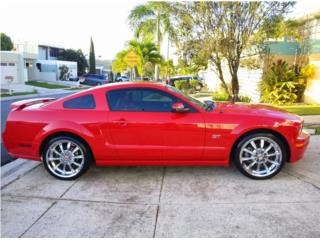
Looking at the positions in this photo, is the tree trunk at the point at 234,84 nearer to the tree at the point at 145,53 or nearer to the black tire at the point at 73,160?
the black tire at the point at 73,160

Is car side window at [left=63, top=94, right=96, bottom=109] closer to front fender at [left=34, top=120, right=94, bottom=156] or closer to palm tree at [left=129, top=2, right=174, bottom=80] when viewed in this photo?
front fender at [left=34, top=120, right=94, bottom=156]

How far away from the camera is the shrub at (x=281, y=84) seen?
12.3 m

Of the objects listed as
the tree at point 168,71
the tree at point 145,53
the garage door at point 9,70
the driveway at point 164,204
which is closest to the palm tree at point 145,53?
the tree at point 145,53

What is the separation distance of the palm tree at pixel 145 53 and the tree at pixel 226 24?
12085 millimetres

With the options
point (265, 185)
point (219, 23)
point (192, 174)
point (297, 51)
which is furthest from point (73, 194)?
point (297, 51)

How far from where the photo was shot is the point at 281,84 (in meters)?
12.3

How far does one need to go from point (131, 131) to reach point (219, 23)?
638 centimetres

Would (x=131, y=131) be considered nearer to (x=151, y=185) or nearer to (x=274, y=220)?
(x=151, y=185)

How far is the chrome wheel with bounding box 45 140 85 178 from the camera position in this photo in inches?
170

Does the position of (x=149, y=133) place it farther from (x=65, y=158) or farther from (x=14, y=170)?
(x=14, y=170)

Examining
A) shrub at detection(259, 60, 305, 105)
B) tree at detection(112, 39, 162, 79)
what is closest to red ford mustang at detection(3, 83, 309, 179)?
shrub at detection(259, 60, 305, 105)

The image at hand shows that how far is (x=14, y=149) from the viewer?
4488 millimetres

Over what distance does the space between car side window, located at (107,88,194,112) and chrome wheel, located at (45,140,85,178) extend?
2.84ft

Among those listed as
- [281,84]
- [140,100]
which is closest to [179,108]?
[140,100]
